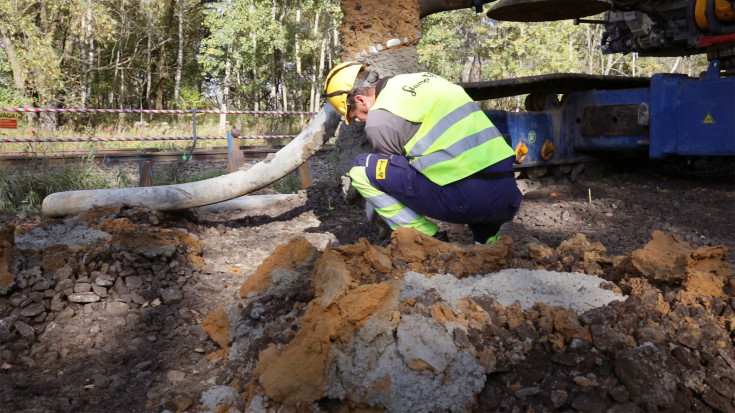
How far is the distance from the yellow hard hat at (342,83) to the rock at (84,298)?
1918mm

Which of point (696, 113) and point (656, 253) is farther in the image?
point (696, 113)

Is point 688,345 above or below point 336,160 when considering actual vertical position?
below

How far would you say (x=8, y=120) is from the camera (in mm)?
8852

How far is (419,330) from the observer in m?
2.52

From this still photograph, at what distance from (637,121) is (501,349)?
5.45 meters

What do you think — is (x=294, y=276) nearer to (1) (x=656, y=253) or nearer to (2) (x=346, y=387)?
(2) (x=346, y=387)

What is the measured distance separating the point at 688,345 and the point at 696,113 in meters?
4.96

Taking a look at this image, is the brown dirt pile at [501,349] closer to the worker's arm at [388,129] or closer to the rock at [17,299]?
the worker's arm at [388,129]

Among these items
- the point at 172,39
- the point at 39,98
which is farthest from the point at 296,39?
the point at 39,98

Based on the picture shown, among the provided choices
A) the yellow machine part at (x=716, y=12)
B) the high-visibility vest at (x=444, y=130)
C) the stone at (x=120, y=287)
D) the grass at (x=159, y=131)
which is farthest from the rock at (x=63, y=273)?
the grass at (x=159, y=131)

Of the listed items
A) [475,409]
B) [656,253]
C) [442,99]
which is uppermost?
[442,99]

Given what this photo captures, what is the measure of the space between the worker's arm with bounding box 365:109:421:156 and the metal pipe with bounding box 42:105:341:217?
1.65 m

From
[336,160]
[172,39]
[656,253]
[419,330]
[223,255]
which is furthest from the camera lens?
[172,39]

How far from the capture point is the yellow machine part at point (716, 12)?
21.4 feet
